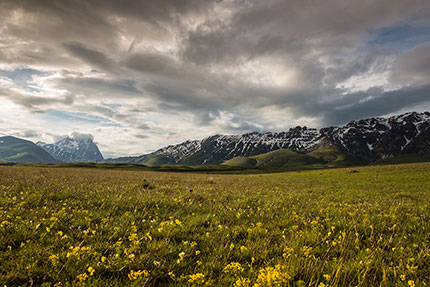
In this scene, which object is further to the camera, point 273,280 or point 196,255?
point 196,255

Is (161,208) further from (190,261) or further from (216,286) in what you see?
(216,286)

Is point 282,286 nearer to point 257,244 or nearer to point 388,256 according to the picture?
point 257,244

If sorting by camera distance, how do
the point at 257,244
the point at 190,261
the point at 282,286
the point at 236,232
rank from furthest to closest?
the point at 236,232 → the point at 257,244 → the point at 190,261 → the point at 282,286

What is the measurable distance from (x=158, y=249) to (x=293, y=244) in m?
3.41

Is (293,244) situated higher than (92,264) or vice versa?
(92,264)

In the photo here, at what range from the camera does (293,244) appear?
16.5ft

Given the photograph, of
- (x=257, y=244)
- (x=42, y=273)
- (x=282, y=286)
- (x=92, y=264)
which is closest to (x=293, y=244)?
(x=257, y=244)

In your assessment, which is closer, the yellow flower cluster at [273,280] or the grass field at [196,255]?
the yellow flower cluster at [273,280]

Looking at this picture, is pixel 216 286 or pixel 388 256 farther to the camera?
pixel 388 256

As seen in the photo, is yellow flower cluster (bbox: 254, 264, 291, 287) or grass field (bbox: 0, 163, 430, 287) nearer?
yellow flower cluster (bbox: 254, 264, 291, 287)

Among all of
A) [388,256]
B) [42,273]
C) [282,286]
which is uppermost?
[42,273]

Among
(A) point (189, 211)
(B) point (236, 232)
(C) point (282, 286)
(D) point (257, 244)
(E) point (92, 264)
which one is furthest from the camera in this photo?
(A) point (189, 211)

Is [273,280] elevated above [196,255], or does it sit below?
above

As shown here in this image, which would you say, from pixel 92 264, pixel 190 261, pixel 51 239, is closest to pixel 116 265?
pixel 92 264
